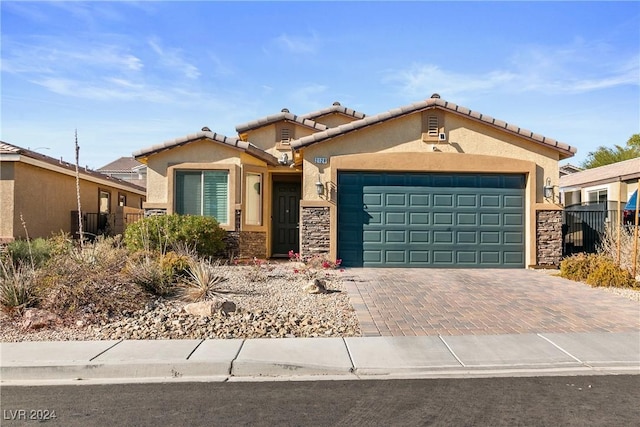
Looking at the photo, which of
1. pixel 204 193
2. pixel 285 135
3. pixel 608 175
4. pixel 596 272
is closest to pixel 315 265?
pixel 204 193

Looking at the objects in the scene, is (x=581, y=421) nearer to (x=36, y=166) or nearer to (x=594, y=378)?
(x=594, y=378)

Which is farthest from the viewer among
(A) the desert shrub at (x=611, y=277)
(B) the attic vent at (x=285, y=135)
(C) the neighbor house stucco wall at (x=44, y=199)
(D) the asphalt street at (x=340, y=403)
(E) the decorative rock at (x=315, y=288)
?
(B) the attic vent at (x=285, y=135)

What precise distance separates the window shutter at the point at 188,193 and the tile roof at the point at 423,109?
342 centimetres

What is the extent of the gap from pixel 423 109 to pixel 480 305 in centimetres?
666

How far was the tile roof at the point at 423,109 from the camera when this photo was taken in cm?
1352

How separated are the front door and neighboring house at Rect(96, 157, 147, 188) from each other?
786 inches

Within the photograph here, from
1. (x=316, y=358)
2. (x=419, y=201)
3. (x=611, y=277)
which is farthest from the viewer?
(x=419, y=201)

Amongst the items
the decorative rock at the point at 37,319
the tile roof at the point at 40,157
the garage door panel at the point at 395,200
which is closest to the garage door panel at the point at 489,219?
the garage door panel at the point at 395,200

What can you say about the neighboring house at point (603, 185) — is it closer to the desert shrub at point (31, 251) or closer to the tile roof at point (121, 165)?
the desert shrub at point (31, 251)

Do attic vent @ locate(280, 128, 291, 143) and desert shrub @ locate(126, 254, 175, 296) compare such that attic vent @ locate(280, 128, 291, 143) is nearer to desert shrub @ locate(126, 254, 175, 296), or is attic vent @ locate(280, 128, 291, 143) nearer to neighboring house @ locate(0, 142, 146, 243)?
neighboring house @ locate(0, 142, 146, 243)

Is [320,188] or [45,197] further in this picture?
[45,197]

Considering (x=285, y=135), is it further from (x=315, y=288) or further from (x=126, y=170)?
(x=126, y=170)

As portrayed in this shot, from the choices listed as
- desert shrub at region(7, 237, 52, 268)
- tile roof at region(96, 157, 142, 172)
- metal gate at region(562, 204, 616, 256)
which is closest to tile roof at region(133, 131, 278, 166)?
desert shrub at region(7, 237, 52, 268)

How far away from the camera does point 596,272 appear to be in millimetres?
11227
